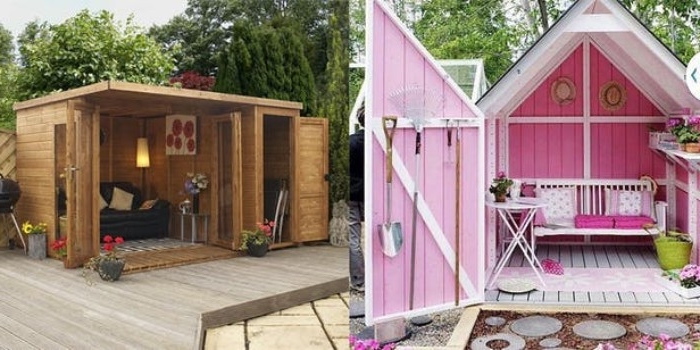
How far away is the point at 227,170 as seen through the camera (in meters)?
1.58

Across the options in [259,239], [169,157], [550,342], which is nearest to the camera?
[169,157]

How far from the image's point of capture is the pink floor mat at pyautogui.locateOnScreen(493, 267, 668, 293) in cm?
312

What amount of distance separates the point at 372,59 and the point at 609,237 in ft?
7.96

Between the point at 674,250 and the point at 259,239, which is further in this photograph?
the point at 674,250

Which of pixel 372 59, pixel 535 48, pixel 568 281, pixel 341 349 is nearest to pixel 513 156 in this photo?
pixel 568 281

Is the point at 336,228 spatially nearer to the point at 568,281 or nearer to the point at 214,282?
the point at 214,282

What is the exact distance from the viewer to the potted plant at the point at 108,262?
1.35m

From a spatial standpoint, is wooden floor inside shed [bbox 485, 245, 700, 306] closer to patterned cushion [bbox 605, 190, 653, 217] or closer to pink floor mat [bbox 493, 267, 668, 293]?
pink floor mat [bbox 493, 267, 668, 293]

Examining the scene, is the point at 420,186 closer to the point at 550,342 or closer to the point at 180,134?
the point at 550,342

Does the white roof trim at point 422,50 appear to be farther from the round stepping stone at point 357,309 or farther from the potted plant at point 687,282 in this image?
the potted plant at point 687,282

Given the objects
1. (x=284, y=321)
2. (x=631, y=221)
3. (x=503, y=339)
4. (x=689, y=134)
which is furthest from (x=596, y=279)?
(x=284, y=321)

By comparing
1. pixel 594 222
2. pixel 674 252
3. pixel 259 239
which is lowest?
pixel 674 252

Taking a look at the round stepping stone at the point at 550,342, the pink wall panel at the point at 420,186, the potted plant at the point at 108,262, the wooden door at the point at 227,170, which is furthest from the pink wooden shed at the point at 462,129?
the potted plant at the point at 108,262

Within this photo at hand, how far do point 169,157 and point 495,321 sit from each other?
1.76 metres
